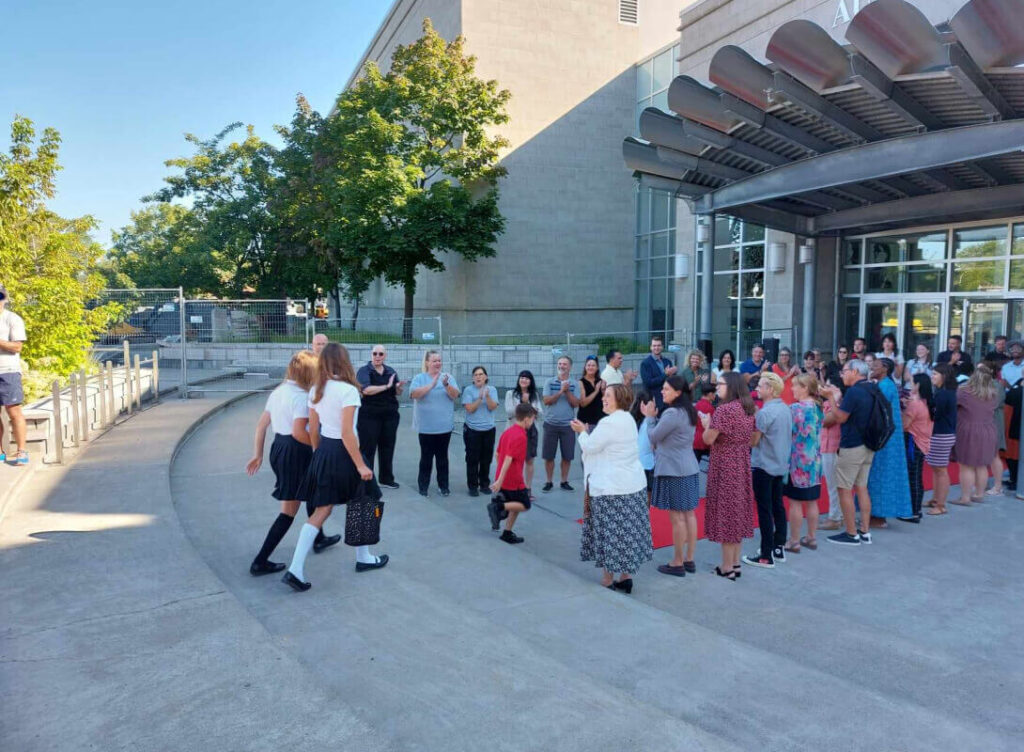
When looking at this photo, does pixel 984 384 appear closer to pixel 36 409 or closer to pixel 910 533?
pixel 910 533

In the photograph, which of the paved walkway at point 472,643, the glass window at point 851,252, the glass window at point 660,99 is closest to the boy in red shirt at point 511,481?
the paved walkway at point 472,643

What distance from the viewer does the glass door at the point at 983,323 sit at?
13.6 metres

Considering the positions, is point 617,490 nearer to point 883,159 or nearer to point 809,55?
point 809,55

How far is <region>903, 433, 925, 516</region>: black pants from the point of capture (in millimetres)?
8078

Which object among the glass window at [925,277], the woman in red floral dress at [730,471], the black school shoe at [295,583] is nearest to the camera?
the black school shoe at [295,583]

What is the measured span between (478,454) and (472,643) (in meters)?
4.44

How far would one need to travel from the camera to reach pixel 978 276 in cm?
1398

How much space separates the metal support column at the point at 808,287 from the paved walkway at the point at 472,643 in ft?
31.0

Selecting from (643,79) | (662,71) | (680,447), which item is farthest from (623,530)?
(643,79)

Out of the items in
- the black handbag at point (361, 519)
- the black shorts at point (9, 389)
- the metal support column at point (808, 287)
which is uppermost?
the metal support column at point (808, 287)

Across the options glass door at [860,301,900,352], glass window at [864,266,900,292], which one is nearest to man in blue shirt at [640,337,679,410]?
glass door at [860,301,900,352]

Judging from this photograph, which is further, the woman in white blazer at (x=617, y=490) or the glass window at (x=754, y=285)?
the glass window at (x=754, y=285)

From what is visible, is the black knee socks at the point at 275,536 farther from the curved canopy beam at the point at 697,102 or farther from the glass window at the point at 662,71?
the glass window at the point at 662,71

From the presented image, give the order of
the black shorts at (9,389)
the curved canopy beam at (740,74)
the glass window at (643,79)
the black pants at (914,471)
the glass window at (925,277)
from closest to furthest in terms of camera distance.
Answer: the black shorts at (9,389) < the black pants at (914,471) < the curved canopy beam at (740,74) < the glass window at (925,277) < the glass window at (643,79)
